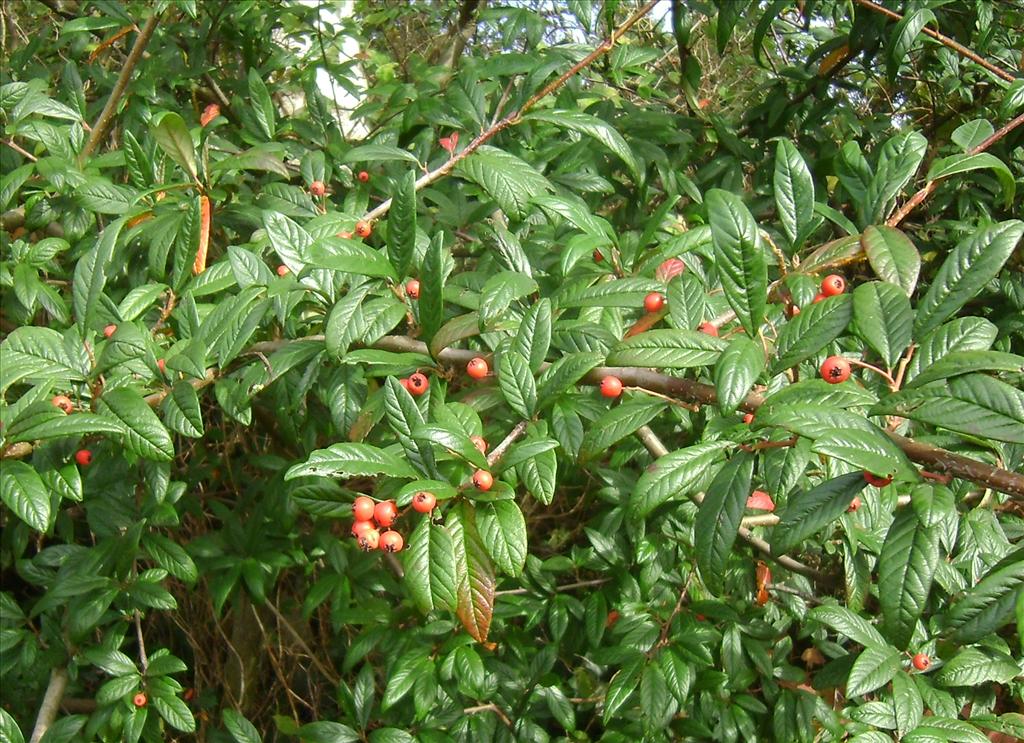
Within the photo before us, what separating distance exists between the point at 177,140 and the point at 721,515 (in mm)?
1338

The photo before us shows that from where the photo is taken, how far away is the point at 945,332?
1231mm

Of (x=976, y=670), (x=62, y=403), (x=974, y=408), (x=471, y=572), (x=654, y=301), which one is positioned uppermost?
(x=974, y=408)

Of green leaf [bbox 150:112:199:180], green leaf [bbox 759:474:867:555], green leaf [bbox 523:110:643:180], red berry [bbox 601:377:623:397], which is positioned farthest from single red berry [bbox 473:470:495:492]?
green leaf [bbox 150:112:199:180]

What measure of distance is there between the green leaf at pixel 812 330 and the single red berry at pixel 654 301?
1.02ft

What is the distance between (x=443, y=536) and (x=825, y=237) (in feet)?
6.30

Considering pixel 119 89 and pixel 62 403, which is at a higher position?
pixel 119 89

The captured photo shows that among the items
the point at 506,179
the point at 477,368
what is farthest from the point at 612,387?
the point at 506,179

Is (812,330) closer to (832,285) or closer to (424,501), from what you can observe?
(832,285)

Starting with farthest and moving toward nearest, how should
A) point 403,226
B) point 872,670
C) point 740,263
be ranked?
1. point 872,670
2. point 403,226
3. point 740,263

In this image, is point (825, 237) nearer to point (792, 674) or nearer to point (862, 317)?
point (792, 674)

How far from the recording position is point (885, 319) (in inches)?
46.5

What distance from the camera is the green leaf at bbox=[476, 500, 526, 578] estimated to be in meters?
1.22

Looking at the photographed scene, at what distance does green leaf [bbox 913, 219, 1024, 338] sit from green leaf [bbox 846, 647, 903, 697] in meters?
1.06

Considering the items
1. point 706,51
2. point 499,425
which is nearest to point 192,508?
point 499,425
